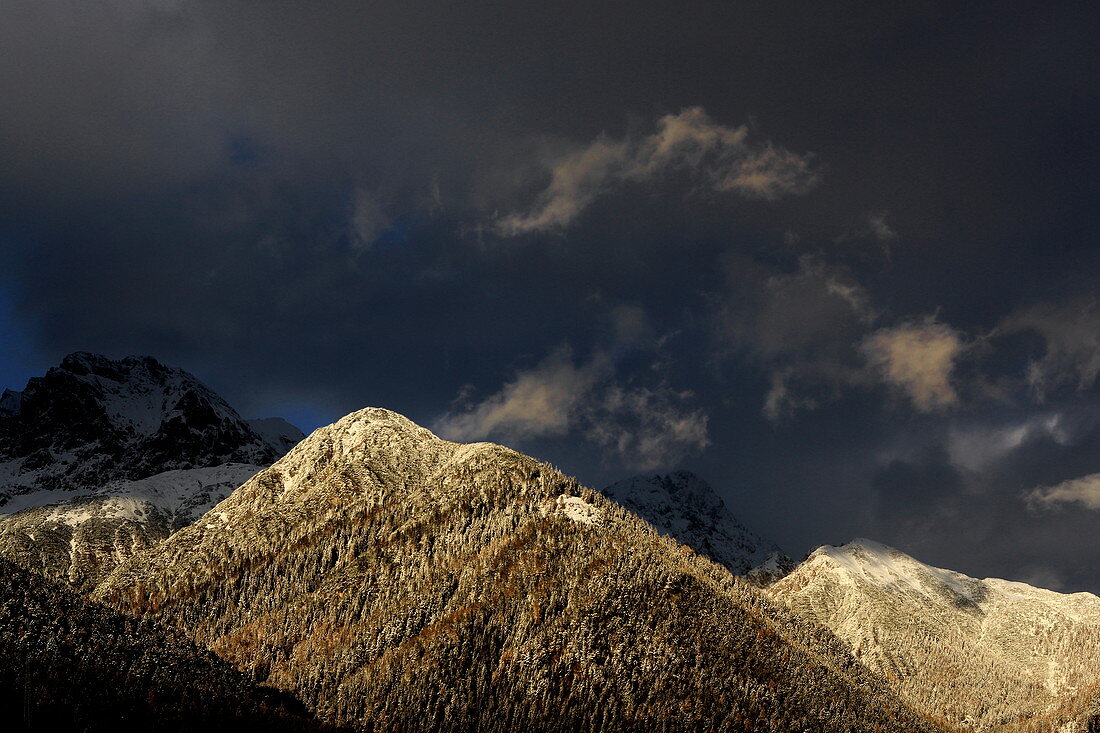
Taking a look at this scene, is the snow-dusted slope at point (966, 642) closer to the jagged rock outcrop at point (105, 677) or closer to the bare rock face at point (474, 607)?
the bare rock face at point (474, 607)

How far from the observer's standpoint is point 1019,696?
16225 cm

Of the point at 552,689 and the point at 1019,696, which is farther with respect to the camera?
the point at 1019,696

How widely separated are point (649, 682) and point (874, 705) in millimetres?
39197

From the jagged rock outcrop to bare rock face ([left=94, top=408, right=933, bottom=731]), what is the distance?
10279 mm

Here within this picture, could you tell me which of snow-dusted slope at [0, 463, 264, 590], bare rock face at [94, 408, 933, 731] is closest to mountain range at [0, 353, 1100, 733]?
bare rock face at [94, 408, 933, 731]

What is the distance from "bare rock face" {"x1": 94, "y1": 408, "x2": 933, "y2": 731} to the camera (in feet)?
221

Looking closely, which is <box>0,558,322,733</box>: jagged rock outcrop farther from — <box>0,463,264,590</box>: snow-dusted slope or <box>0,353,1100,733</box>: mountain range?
<box>0,463,264,590</box>: snow-dusted slope

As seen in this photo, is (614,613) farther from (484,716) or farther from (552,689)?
(484,716)

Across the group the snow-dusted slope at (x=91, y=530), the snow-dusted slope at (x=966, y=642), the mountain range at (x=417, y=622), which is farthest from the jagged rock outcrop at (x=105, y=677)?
the snow-dusted slope at (x=966, y=642)

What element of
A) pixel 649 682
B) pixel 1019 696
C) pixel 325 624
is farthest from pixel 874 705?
pixel 1019 696

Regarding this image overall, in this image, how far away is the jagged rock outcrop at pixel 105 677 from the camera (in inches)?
1551

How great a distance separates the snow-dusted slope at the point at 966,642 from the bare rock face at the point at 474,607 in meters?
70.9

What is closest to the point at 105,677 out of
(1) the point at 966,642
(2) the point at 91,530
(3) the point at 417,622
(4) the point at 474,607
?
(3) the point at 417,622

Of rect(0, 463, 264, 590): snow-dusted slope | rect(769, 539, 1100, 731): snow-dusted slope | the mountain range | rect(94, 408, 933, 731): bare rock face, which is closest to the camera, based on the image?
the mountain range
